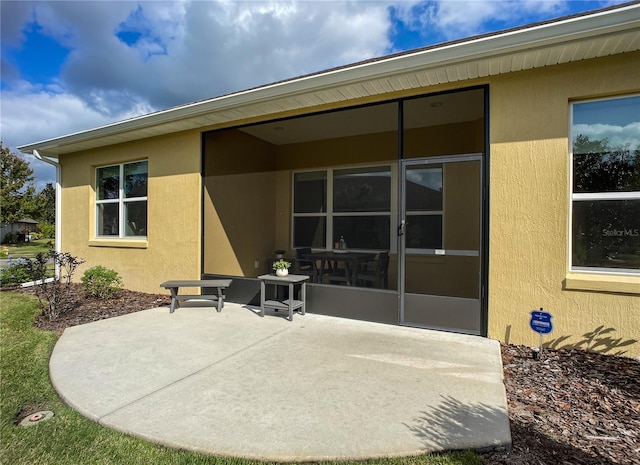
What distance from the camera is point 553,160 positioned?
3.75m

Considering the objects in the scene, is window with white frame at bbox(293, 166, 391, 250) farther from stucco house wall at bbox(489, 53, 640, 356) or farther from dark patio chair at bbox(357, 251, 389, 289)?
stucco house wall at bbox(489, 53, 640, 356)

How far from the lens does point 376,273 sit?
637 cm

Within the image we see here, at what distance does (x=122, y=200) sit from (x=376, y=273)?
242 inches

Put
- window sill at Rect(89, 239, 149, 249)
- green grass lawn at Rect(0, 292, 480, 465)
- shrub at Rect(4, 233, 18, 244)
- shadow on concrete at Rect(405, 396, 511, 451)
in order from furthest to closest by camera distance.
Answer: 1. shrub at Rect(4, 233, 18, 244)
2. window sill at Rect(89, 239, 149, 249)
3. shadow on concrete at Rect(405, 396, 511, 451)
4. green grass lawn at Rect(0, 292, 480, 465)

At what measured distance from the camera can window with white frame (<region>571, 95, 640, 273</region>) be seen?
11.7ft

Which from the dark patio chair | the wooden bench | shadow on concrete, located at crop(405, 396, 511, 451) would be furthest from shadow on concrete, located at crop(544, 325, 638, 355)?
the wooden bench

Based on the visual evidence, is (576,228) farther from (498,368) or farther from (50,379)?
(50,379)

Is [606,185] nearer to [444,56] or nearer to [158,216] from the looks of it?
[444,56]

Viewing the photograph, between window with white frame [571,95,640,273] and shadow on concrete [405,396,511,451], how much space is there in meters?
2.37

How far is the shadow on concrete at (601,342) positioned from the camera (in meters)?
3.48

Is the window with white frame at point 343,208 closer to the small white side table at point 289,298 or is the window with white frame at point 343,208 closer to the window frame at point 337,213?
the window frame at point 337,213

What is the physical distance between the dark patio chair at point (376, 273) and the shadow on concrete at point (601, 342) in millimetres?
2958

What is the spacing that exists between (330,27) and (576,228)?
6.47 m

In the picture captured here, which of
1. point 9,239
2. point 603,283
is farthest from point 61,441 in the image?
point 9,239
